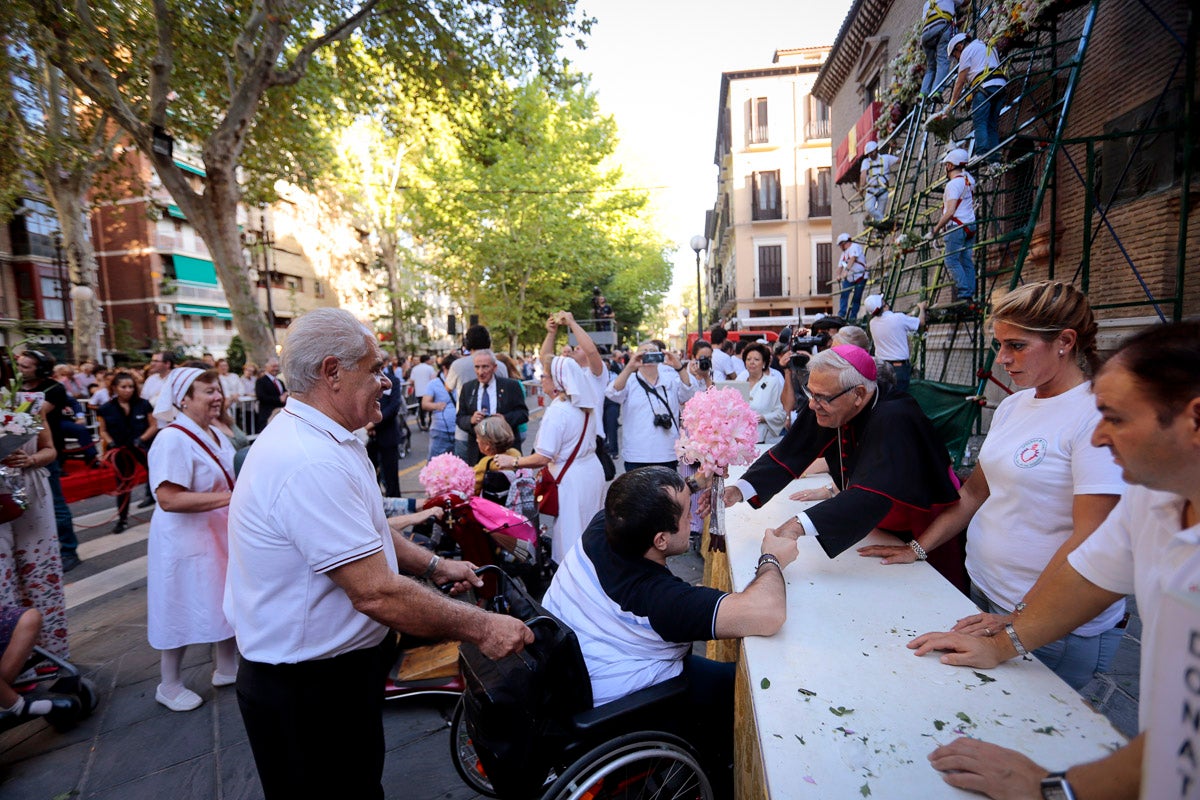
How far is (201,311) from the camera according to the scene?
1339 inches

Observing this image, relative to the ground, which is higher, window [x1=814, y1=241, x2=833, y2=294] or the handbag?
window [x1=814, y1=241, x2=833, y2=294]

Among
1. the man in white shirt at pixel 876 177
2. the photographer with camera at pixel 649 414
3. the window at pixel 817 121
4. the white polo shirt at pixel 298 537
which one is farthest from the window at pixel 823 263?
the white polo shirt at pixel 298 537

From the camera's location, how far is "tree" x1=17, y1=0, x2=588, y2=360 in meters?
9.12

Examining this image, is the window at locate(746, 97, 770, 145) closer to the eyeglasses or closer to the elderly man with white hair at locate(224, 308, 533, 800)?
the eyeglasses

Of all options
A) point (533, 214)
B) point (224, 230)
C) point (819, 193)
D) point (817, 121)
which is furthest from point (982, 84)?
point (817, 121)

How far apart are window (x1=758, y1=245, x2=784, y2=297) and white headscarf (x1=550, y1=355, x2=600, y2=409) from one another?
1195 inches

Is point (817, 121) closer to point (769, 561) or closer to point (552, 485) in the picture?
point (552, 485)

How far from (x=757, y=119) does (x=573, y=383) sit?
3251 centimetres

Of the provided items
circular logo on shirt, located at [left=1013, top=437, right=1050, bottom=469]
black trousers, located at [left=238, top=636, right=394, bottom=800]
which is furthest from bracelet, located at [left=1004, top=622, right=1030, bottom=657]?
black trousers, located at [left=238, top=636, right=394, bottom=800]

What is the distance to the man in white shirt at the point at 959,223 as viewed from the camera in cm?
710

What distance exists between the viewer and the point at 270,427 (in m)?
1.89

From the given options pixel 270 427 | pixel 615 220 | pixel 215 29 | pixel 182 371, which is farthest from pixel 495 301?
pixel 270 427

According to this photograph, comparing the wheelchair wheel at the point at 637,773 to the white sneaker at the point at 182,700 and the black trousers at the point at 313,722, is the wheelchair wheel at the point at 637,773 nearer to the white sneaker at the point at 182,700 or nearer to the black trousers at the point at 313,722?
the black trousers at the point at 313,722

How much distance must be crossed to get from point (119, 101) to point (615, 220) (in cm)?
2069
